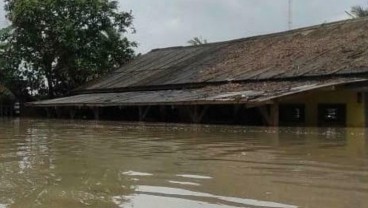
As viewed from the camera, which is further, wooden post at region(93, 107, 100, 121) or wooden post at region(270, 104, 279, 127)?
wooden post at region(93, 107, 100, 121)

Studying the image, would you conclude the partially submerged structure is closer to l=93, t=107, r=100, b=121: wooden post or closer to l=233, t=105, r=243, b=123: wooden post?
l=93, t=107, r=100, b=121: wooden post

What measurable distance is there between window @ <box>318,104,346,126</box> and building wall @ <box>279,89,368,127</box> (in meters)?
0.16

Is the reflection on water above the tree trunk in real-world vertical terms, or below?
below

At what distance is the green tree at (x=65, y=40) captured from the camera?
124ft

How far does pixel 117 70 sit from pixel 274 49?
14039mm

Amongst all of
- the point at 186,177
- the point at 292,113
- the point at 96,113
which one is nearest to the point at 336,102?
the point at 292,113

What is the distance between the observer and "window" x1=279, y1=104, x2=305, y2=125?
22.6 meters

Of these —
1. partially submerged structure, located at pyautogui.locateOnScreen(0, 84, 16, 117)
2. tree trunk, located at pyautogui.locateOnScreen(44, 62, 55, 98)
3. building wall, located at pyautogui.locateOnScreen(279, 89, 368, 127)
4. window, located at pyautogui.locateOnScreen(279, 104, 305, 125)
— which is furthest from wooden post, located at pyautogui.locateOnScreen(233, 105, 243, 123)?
partially submerged structure, located at pyautogui.locateOnScreen(0, 84, 16, 117)

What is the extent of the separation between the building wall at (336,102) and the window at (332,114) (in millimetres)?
162

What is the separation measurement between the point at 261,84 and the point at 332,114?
3034 millimetres

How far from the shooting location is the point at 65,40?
124 feet

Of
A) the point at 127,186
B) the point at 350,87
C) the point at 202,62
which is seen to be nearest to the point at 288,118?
the point at 350,87

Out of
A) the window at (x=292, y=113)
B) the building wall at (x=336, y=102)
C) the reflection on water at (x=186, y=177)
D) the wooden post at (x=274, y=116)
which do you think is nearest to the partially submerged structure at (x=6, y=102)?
the window at (x=292, y=113)

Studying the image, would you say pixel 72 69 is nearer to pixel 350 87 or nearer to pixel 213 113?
pixel 213 113
